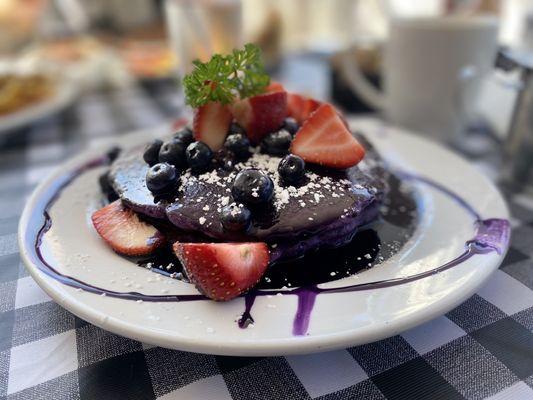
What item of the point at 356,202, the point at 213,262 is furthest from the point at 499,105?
the point at 213,262

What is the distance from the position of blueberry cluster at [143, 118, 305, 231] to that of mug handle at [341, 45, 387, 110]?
31.9 inches

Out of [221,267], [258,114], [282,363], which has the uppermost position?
[258,114]

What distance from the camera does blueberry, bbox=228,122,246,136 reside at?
1.02m

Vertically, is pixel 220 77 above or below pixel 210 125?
above

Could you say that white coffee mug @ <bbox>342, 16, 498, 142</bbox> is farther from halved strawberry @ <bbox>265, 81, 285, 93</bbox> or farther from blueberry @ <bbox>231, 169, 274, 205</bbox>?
blueberry @ <bbox>231, 169, 274, 205</bbox>

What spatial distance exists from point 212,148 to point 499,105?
1.17m

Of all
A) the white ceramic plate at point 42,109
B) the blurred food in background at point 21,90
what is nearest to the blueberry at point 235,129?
the white ceramic plate at point 42,109

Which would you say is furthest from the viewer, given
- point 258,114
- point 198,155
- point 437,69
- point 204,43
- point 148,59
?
point 148,59

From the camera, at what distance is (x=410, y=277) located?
0.77 m

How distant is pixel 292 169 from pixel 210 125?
0.25 meters

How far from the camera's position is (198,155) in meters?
0.94

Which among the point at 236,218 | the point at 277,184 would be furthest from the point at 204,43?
the point at 236,218

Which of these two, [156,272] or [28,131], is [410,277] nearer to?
[156,272]

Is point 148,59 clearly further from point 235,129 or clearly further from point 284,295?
point 284,295
